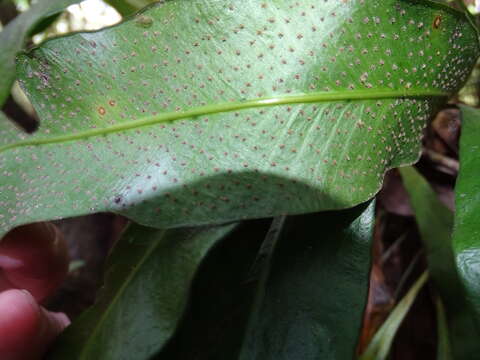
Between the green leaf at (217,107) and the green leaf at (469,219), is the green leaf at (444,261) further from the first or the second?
the green leaf at (217,107)

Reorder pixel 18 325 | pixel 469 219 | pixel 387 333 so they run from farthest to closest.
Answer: pixel 387 333, pixel 18 325, pixel 469 219

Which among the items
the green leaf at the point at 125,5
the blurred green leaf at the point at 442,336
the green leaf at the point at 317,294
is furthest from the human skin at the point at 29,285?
the blurred green leaf at the point at 442,336

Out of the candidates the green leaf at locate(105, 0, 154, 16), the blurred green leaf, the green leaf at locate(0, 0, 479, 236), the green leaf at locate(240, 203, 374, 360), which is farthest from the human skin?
the blurred green leaf

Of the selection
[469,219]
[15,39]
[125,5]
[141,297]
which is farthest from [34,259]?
[469,219]

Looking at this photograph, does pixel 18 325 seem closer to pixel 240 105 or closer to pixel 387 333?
pixel 240 105

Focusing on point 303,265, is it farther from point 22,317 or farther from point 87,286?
point 87,286

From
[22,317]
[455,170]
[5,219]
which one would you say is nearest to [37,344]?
[22,317]
